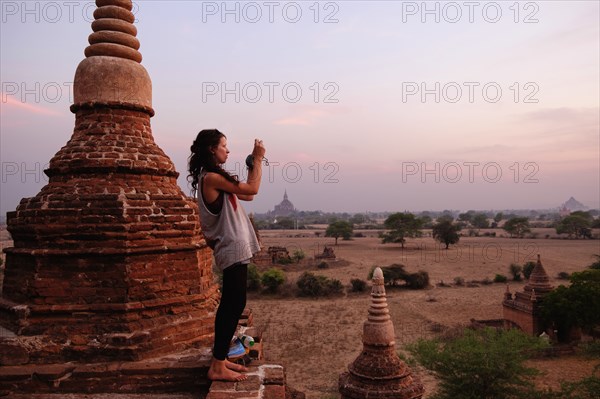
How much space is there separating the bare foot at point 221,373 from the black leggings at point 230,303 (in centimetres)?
11

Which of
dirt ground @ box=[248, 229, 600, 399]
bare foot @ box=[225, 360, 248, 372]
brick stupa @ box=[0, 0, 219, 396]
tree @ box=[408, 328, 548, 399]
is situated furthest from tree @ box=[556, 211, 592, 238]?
bare foot @ box=[225, 360, 248, 372]

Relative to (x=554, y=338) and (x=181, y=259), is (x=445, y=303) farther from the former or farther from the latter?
(x=181, y=259)

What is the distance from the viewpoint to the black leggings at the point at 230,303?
3.61m

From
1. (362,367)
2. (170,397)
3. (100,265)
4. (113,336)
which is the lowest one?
(362,367)

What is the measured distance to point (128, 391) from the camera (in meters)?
4.20

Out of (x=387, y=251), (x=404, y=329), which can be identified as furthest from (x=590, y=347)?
(x=387, y=251)

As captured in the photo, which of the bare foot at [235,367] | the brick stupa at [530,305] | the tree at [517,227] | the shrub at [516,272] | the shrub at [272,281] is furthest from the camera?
the tree at [517,227]

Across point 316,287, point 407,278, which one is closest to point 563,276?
point 407,278

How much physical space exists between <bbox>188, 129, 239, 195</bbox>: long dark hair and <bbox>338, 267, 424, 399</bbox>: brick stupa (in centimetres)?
517

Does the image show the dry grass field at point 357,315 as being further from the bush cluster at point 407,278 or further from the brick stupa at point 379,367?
the brick stupa at point 379,367

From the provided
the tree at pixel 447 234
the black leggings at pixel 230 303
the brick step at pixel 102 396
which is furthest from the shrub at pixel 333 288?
the tree at pixel 447 234

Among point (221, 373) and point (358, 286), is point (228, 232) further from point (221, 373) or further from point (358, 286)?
point (358, 286)

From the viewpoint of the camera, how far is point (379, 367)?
27.1 feet

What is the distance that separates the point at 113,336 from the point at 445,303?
79.0 ft
